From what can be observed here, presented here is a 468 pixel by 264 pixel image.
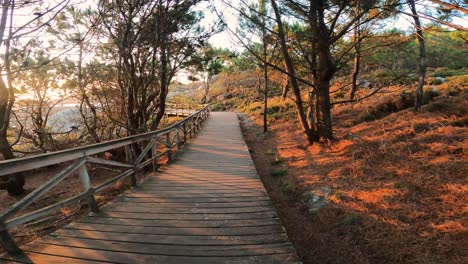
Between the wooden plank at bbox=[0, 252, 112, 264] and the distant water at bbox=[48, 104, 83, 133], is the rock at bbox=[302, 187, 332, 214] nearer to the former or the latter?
the wooden plank at bbox=[0, 252, 112, 264]

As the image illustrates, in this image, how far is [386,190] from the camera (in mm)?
4668

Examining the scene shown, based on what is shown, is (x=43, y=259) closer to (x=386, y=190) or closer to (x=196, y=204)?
(x=196, y=204)

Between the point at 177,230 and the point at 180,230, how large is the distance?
0.04 metres

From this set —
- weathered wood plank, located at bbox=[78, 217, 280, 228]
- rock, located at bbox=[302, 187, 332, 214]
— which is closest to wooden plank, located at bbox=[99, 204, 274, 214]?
weathered wood plank, located at bbox=[78, 217, 280, 228]

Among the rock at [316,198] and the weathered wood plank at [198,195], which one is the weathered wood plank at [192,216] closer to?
the weathered wood plank at [198,195]

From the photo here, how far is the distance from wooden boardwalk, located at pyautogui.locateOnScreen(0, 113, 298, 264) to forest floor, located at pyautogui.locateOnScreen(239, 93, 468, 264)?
816 mm

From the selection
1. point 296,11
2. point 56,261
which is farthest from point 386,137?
point 56,261

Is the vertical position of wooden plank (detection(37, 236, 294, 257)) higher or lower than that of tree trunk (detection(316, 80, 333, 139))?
lower

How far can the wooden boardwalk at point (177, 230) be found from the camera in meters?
2.90

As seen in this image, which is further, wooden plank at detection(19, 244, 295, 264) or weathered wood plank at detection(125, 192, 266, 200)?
weathered wood plank at detection(125, 192, 266, 200)

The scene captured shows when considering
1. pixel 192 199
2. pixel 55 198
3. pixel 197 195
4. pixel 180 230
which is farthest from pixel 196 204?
pixel 55 198

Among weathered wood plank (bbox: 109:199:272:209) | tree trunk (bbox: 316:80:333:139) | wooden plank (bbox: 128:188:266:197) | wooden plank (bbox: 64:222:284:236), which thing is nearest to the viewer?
wooden plank (bbox: 64:222:284:236)

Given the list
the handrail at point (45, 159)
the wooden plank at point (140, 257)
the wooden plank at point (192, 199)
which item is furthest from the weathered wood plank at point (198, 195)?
the wooden plank at point (140, 257)

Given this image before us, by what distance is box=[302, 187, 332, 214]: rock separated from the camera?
4.91 m
